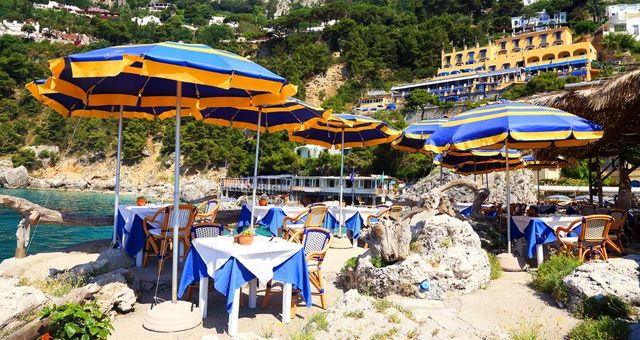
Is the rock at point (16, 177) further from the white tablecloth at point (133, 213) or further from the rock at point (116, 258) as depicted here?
the rock at point (116, 258)

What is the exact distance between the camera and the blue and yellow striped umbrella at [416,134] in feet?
28.5

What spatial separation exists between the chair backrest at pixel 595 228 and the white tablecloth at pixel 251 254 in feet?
12.4

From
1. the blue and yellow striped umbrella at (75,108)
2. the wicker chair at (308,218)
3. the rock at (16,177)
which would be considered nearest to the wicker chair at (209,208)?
the wicker chair at (308,218)

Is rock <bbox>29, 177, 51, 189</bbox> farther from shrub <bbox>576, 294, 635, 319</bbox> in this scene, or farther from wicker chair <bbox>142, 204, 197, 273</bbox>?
shrub <bbox>576, 294, 635, 319</bbox>

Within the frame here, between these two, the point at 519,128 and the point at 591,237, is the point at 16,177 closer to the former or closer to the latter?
the point at 519,128

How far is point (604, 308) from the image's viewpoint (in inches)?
139

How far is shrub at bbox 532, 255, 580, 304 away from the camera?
4.02m

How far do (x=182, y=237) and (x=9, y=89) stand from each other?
72.8 meters

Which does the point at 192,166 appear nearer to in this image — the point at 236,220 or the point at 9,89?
the point at 9,89

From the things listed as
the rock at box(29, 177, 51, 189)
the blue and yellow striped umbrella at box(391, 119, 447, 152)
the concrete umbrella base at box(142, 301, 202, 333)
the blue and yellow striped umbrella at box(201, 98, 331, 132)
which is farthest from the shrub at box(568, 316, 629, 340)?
the rock at box(29, 177, 51, 189)

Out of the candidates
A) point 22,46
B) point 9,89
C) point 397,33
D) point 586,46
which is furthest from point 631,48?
point 22,46

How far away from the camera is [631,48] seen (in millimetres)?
46625

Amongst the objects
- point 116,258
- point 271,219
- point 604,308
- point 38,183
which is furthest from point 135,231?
point 38,183

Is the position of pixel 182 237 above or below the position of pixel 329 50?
below
